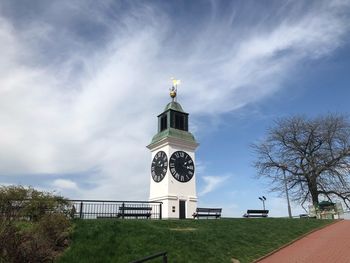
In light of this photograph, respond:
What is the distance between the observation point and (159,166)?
30.8m

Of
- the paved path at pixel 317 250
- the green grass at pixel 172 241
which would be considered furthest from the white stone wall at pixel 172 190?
the paved path at pixel 317 250

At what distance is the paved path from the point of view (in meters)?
14.6

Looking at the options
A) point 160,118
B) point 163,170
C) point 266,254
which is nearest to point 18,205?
point 266,254

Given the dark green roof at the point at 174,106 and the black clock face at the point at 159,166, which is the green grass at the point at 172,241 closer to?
the black clock face at the point at 159,166

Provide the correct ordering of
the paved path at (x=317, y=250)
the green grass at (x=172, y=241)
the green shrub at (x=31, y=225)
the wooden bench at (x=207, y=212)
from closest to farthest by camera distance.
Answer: the green shrub at (x=31, y=225) < the green grass at (x=172, y=241) < the paved path at (x=317, y=250) < the wooden bench at (x=207, y=212)

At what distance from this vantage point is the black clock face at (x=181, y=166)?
2980 cm

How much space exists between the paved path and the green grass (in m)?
0.71

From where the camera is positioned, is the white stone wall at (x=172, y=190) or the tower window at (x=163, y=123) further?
the tower window at (x=163, y=123)

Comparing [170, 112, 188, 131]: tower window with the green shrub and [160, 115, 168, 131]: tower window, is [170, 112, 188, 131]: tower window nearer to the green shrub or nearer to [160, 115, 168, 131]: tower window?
[160, 115, 168, 131]: tower window

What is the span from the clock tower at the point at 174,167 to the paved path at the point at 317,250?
10799 mm

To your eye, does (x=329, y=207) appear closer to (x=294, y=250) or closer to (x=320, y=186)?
(x=320, y=186)

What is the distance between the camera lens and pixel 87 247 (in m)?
14.4

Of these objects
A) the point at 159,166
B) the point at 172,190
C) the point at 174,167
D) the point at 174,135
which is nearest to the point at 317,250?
the point at 172,190

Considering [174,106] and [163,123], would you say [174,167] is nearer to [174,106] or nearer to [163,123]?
[163,123]
